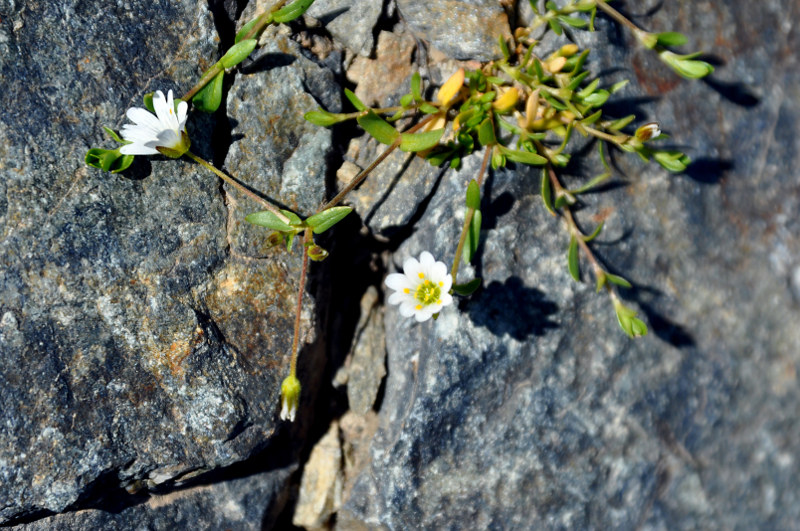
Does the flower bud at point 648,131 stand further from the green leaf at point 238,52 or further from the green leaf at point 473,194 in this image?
the green leaf at point 238,52

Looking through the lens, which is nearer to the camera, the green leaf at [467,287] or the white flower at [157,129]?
the white flower at [157,129]

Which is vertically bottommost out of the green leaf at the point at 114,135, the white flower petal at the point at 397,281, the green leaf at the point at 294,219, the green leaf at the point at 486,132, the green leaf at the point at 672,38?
the white flower petal at the point at 397,281

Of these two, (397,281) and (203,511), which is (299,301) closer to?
(397,281)

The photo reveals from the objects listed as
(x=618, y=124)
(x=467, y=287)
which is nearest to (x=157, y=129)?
(x=467, y=287)

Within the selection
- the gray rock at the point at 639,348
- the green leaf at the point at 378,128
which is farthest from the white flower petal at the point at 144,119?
the gray rock at the point at 639,348

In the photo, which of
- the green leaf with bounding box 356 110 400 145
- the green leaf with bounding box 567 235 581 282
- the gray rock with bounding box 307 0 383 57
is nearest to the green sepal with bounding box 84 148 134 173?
the green leaf with bounding box 356 110 400 145

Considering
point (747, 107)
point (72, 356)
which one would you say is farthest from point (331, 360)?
point (747, 107)

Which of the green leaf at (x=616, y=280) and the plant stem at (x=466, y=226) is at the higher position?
the plant stem at (x=466, y=226)
